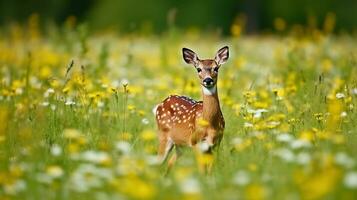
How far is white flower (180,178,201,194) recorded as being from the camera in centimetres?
424

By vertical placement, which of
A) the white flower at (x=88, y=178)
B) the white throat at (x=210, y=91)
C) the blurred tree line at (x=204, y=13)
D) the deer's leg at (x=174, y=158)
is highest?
the blurred tree line at (x=204, y=13)

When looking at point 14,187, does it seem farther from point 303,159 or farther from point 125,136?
point 125,136

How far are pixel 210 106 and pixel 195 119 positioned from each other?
0.69ft

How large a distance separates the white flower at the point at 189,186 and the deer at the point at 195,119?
135cm

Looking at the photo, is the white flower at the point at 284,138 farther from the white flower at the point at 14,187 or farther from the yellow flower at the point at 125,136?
the white flower at the point at 14,187

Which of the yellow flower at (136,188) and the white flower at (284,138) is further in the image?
the white flower at (284,138)

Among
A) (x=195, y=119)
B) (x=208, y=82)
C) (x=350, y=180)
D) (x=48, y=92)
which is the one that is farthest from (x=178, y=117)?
(x=350, y=180)

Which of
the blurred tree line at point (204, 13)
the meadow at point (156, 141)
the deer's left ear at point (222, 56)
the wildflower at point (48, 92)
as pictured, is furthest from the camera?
the blurred tree line at point (204, 13)

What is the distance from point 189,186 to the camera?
4.27 metres

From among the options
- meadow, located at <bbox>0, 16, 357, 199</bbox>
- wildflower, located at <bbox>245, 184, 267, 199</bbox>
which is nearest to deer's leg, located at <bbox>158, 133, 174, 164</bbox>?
meadow, located at <bbox>0, 16, 357, 199</bbox>

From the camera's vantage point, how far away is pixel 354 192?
4352 millimetres

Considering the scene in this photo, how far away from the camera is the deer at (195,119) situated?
6.04m

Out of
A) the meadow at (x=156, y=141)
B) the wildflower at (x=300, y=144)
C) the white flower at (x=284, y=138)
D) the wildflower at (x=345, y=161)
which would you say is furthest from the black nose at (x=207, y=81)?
the wildflower at (x=345, y=161)

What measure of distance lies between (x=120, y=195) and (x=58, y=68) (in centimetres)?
731
